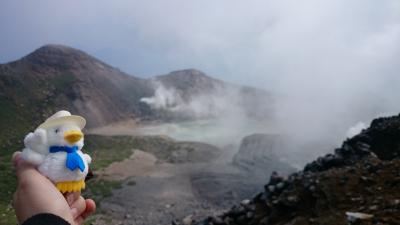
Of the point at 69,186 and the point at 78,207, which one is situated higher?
the point at 69,186

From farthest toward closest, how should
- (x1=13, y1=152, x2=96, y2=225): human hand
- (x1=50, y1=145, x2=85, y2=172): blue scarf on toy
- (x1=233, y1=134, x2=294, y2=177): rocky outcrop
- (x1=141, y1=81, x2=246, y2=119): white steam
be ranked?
(x1=141, y1=81, x2=246, y2=119): white steam, (x1=233, y1=134, x2=294, y2=177): rocky outcrop, (x1=50, y1=145, x2=85, y2=172): blue scarf on toy, (x1=13, y1=152, x2=96, y2=225): human hand

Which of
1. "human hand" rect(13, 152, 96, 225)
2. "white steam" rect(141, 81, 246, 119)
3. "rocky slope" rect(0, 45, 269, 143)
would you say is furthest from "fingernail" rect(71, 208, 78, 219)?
"white steam" rect(141, 81, 246, 119)

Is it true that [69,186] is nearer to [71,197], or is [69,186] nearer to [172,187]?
[71,197]

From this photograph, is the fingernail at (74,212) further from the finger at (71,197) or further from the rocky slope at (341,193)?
the rocky slope at (341,193)

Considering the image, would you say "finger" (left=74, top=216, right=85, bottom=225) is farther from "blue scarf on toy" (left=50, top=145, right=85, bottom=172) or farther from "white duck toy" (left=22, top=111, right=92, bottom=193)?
"blue scarf on toy" (left=50, top=145, right=85, bottom=172)

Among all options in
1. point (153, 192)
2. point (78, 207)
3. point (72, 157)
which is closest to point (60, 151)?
point (72, 157)

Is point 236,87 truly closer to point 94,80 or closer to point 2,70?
point 94,80

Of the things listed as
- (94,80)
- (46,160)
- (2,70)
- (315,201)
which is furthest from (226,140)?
(46,160)
